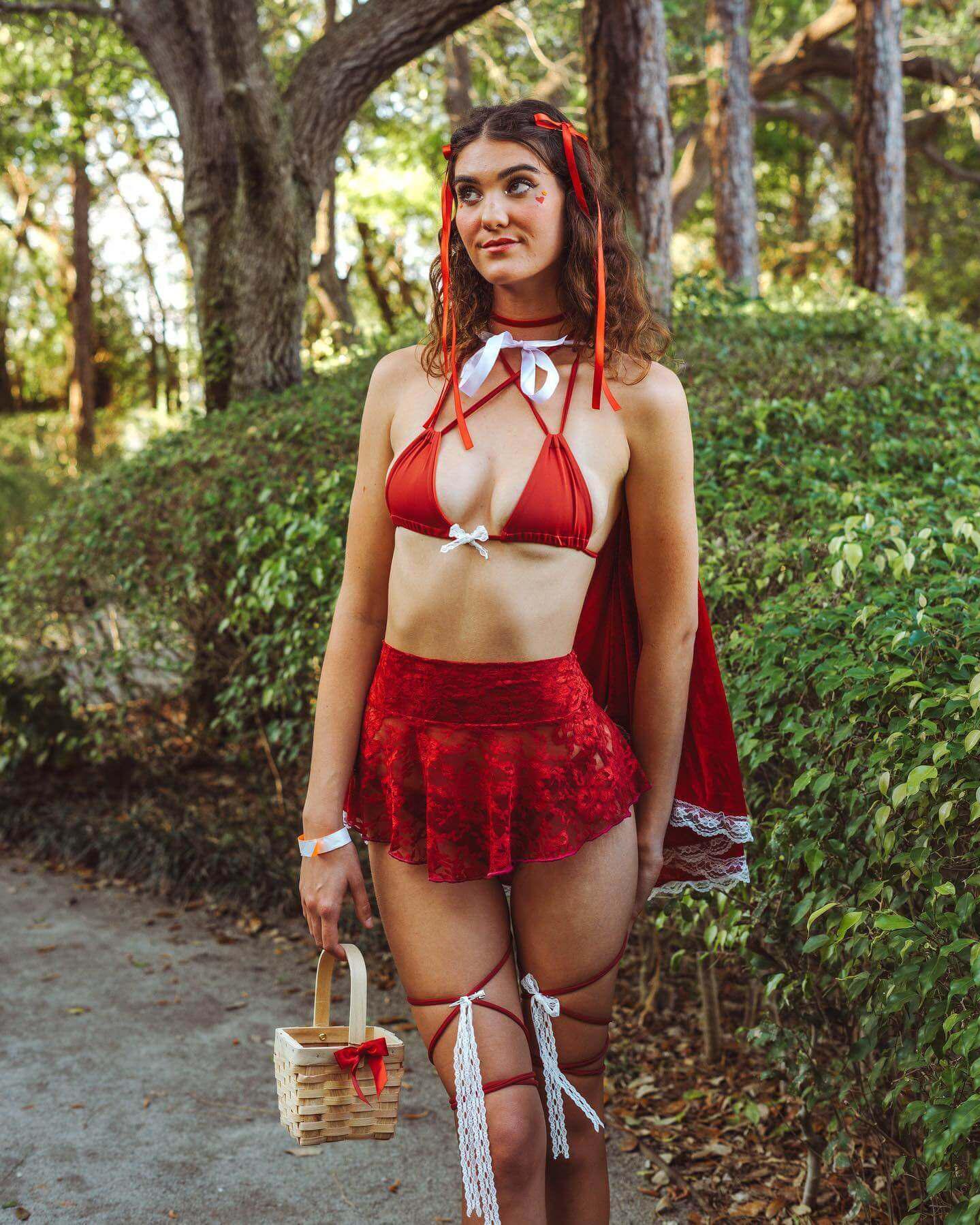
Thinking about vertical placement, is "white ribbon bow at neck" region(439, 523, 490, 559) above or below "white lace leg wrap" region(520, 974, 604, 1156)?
above

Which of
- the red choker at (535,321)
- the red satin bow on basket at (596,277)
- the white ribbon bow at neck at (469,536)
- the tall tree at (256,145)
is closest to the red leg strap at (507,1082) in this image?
the white ribbon bow at neck at (469,536)

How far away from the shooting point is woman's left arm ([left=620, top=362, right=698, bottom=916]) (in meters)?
2.11

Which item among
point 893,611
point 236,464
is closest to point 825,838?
point 893,611

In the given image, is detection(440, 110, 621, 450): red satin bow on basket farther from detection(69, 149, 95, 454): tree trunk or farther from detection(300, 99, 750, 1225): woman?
detection(69, 149, 95, 454): tree trunk

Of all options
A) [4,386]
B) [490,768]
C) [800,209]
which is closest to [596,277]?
[490,768]

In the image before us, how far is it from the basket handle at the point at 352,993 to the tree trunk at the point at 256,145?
19.3ft

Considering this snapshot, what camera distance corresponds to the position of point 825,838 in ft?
7.98

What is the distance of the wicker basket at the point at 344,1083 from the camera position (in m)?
2.01

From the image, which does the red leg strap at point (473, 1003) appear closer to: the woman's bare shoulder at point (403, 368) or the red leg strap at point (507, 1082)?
the red leg strap at point (507, 1082)

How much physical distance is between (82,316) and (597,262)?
17.8 m

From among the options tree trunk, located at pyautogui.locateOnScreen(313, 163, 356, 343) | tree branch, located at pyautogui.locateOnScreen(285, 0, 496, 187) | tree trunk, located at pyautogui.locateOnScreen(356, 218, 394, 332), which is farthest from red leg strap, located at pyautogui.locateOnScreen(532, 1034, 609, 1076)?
tree trunk, located at pyautogui.locateOnScreen(356, 218, 394, 332)

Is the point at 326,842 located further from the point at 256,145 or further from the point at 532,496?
the point at 256,145

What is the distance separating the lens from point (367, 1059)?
206 cm

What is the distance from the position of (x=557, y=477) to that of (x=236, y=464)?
3.64m
